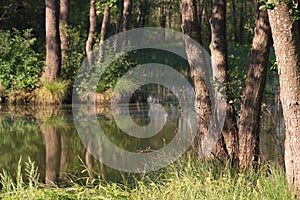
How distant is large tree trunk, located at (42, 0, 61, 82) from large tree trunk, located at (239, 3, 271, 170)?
13701 mm

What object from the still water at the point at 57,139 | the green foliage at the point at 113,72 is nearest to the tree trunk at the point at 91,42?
the green foliage at the point at 113,72

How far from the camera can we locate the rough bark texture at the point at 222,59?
704 cm

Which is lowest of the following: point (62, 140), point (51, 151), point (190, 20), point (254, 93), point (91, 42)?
point (51, 151)

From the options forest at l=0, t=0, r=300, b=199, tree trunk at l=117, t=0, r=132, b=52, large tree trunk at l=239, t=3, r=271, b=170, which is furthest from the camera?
tree trunk at l=117, t=0, r=132, b=52

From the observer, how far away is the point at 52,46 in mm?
19750

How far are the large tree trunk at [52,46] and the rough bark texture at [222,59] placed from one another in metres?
12.9

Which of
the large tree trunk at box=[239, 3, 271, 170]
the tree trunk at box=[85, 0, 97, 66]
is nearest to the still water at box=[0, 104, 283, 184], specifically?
the large tree trunk at box=[239, 3, 271, 170]

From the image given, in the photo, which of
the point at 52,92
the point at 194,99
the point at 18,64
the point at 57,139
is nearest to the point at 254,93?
the point at 194,99

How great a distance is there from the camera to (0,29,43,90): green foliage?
19.9 m

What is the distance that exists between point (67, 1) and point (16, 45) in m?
2.42

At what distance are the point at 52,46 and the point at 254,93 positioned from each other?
1419 centimetres

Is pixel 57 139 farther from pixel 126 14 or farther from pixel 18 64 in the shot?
pixel 126 14

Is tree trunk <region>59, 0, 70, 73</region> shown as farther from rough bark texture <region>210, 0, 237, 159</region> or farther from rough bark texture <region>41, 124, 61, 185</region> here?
rough bark texture <region>210, 0, 237, 159</region>

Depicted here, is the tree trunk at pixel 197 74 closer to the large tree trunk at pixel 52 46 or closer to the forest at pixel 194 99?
the forest at pixel 194 99
